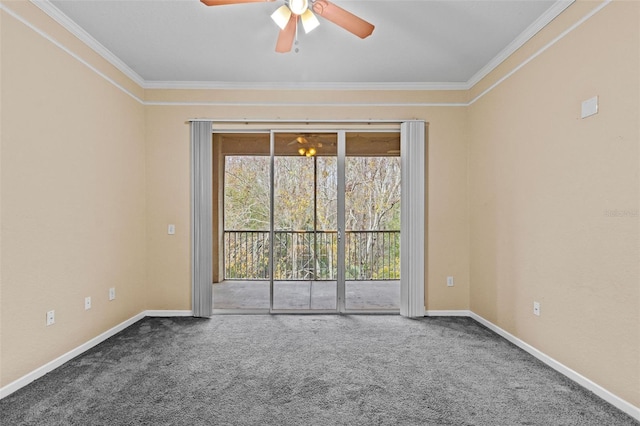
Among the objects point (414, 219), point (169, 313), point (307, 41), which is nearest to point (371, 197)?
point (414, 219)

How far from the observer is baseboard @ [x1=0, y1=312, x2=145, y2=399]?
7.25 ft

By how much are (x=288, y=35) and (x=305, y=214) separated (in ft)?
7.45

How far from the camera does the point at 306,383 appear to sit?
238cm

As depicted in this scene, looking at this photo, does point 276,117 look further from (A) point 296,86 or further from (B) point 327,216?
(B) point 327,216

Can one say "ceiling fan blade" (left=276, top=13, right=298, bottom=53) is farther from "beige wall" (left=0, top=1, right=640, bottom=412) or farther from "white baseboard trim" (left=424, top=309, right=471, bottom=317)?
"white baseboard trim" (left=424, top=309, right=471, bottom=317)

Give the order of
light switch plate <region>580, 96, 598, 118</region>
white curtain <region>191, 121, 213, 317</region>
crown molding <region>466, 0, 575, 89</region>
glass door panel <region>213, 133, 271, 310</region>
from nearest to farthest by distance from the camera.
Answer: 1. light switch plate <region>580, 96, 598, 118</region>
2. crown molding <region>466, 0, 575, 89</region>
3. white curtain <region>191, 121, 213, 317</region>
4. glass door panel <region>213, 133, 271, 310</region>

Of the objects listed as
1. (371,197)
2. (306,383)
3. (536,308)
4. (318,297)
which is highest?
(371,197)

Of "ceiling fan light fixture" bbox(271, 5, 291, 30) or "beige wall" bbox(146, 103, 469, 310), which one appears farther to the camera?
"beige wall" bbox(146, 103, 469, 310)

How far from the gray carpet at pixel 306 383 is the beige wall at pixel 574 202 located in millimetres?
327

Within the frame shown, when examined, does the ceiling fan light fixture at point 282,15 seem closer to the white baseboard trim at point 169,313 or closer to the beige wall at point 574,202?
the beige wall at point 574,202

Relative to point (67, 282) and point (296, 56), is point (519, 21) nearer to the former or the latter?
point (296, 56)

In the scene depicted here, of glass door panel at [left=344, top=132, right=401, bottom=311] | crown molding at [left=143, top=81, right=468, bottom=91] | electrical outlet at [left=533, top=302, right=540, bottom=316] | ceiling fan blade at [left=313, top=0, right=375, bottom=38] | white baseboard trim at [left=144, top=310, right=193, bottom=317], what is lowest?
white baseboard trim at [left=144, top=310, right=193, bottom=317]

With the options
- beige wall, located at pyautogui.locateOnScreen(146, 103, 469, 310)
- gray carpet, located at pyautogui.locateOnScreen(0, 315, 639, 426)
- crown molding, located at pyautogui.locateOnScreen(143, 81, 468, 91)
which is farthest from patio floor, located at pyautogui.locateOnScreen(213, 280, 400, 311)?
crown molding, located at pyautogui.locateOnScreen(143, 81, 468, 91)

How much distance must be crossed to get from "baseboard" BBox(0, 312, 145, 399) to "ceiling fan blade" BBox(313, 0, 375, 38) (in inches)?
125
